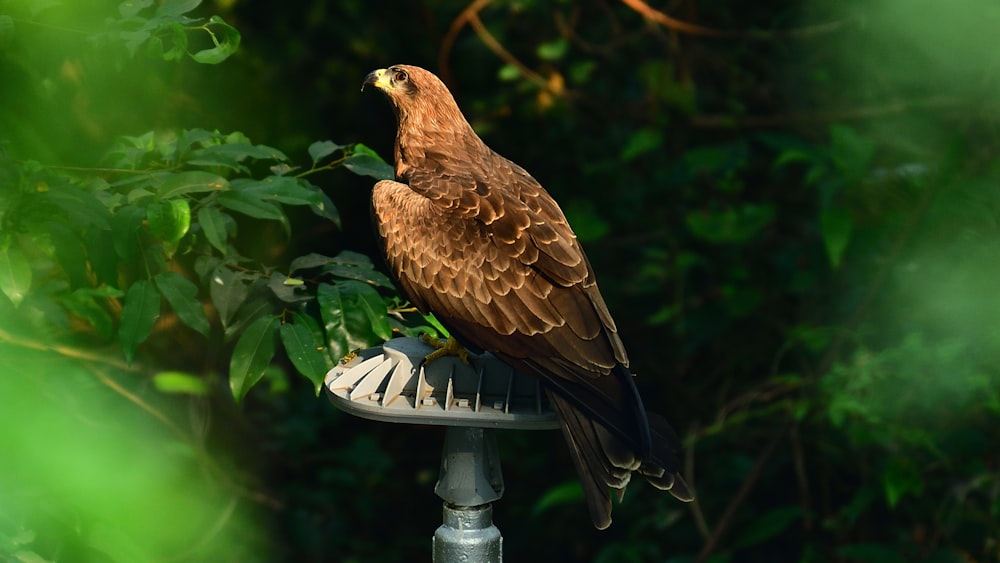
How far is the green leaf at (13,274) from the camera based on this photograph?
6.50ft

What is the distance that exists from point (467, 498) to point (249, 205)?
2.44 feet

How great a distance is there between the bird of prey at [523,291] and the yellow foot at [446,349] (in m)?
0.02

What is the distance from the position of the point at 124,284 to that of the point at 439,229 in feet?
3.60

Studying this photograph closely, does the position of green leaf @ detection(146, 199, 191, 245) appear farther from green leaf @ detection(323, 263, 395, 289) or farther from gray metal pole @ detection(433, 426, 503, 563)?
gray metal pole @ detection(433, 426, 503, 563)

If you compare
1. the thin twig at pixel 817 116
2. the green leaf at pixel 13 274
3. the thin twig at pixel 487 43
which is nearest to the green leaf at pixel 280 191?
the green leaf at pixel 13 274

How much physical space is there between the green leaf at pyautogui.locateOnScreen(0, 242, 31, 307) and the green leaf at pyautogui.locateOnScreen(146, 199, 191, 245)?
23 centimetres

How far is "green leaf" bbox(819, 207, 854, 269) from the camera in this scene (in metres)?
3.66

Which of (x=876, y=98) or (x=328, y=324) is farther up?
(x=328, y=324)

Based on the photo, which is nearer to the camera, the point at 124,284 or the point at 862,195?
the point at 124,284

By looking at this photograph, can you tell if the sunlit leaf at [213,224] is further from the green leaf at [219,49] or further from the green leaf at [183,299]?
the green leaf at [219,49]

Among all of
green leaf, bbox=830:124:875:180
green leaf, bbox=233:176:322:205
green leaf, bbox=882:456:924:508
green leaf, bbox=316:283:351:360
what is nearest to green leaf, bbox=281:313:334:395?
green leaf, bbox=316:283:351:360

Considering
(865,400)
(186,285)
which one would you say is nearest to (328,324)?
(186,285)

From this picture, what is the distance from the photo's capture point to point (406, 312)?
106 inches

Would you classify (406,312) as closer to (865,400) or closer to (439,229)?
(439,229)
